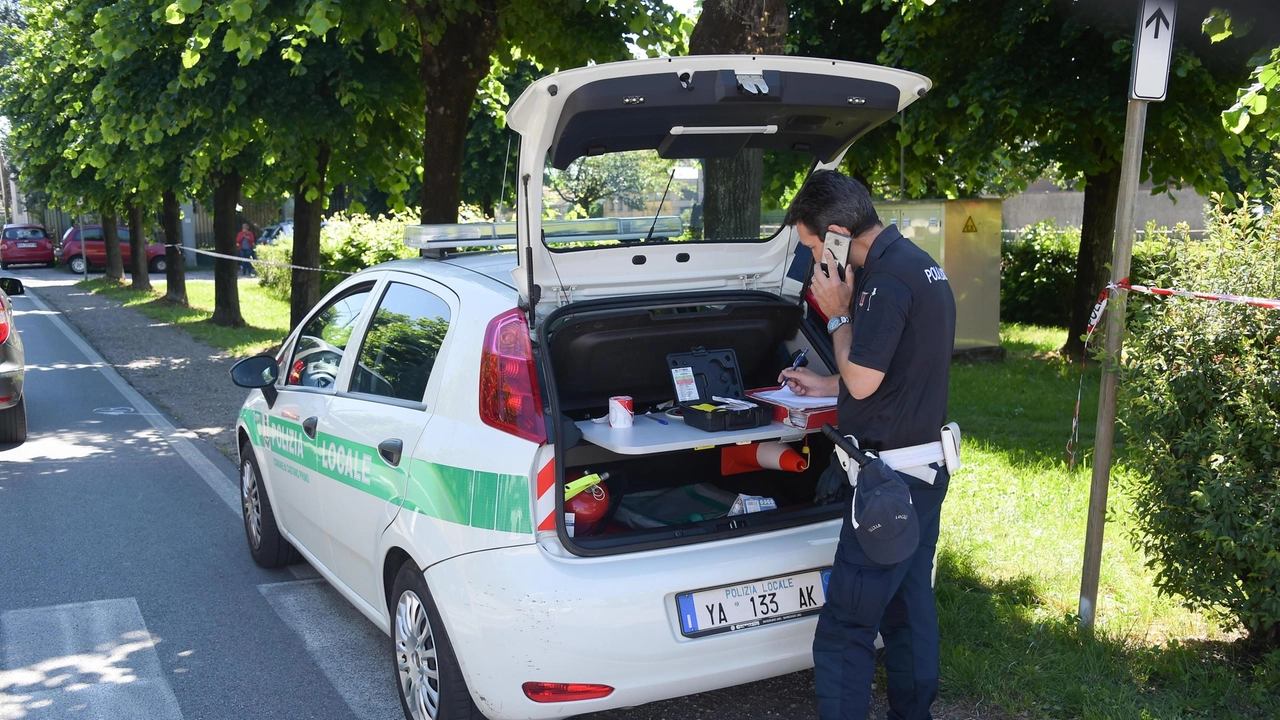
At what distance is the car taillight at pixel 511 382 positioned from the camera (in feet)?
11.2

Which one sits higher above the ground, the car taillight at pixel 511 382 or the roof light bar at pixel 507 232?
the roof light bar at pixel 507 232

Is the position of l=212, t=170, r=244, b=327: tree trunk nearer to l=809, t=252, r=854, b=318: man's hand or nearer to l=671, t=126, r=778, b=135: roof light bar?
l=671, t=126, r=778, b=135: roof light bar

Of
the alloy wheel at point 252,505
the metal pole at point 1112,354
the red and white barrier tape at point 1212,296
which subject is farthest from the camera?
the alloy wheel at point 252,505

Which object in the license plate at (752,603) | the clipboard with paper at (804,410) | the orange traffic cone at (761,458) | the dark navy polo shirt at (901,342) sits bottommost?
the license plate at (752,603)

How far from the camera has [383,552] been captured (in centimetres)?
395

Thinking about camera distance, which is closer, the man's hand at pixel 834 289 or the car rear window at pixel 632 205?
the man's hand at pixel 834 289

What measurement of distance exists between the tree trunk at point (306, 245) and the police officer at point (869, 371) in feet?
37.2

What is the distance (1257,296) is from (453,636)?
2946 mm

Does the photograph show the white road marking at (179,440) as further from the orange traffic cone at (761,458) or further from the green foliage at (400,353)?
the orange traffic cone at (761,458)

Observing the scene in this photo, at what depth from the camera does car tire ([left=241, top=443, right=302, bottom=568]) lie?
5703 mm

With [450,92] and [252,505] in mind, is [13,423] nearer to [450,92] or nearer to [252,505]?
[252,505]

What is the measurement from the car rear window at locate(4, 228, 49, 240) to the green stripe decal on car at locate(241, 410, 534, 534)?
44.1 meters

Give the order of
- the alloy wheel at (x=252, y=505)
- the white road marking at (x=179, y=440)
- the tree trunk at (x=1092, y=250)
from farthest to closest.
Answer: the tree trunk at (x=1092, y=250)
the white road marking at (x=179, y=440)
the alloy wheel at (x=252, y=505)

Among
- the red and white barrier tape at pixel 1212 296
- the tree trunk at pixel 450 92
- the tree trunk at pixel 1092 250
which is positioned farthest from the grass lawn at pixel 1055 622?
the tree trunk at pixel 1092 250
